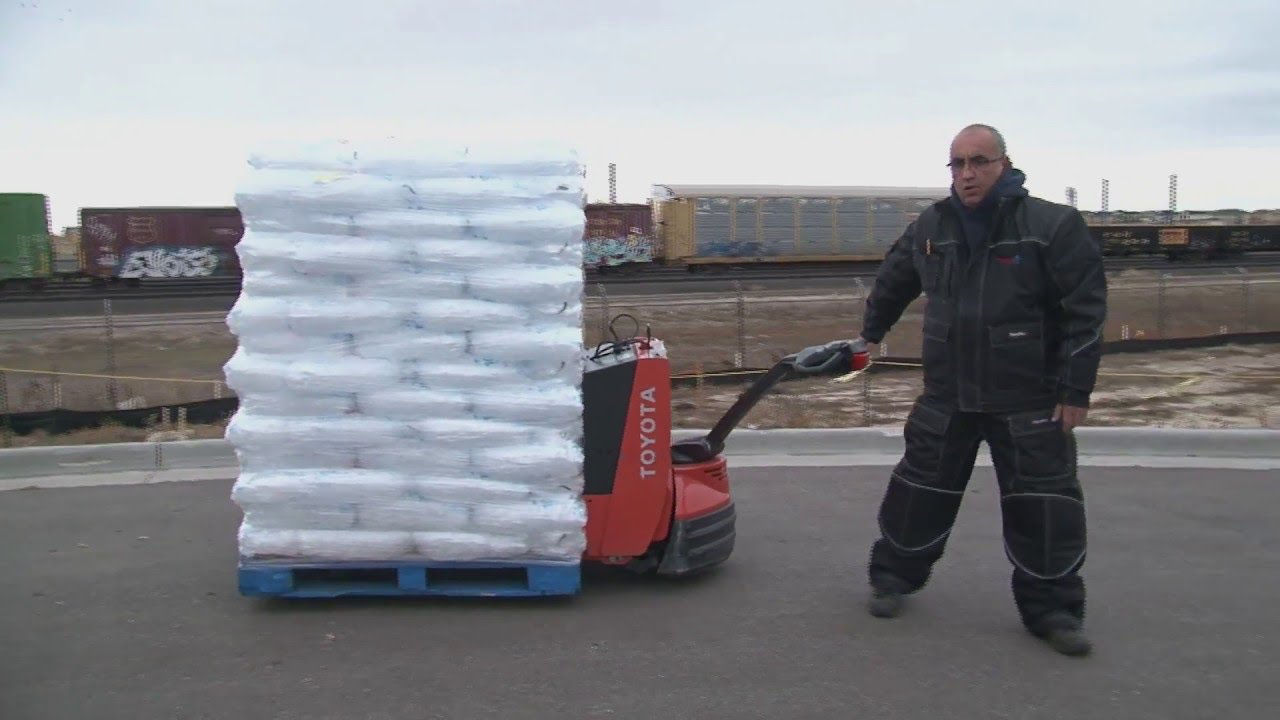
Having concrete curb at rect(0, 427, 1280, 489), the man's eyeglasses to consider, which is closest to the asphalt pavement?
concrete curb at rect(0, 427, 1280, 489)

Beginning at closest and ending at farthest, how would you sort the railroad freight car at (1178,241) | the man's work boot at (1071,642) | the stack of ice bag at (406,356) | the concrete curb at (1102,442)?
the man's work boot at (1071,642), the stack of ice bag at (406,356), the concrete curb at (1102,442), the railroad freight car at (1178,241)

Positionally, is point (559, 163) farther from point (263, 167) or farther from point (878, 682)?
point (878, 682)

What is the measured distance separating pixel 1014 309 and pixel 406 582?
2.57 meters

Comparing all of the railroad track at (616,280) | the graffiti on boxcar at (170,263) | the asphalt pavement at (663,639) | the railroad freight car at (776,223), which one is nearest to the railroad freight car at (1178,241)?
the railroad track at (616,280)

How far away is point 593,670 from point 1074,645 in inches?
68.5

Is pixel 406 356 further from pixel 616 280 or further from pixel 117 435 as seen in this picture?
pixel 616 280

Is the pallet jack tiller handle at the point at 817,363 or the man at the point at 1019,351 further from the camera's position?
the pallet jack tiller handle at the point at 817,363

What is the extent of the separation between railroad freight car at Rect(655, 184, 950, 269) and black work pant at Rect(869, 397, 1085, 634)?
32720 millimetres

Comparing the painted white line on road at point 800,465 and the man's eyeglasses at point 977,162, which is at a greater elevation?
the man's eyeglasses at point 977,162

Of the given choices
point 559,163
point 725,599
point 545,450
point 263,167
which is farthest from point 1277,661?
point 263,167

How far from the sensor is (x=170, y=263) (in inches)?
1276

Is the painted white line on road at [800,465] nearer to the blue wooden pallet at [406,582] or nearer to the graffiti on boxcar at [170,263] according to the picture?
the blue wooden pallet at [406,582]

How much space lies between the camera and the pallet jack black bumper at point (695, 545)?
4.73m

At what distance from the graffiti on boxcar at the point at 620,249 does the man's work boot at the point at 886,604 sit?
30320mm
